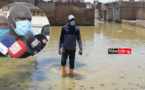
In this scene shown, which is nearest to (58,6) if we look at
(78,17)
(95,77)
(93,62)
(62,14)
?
(62,14)

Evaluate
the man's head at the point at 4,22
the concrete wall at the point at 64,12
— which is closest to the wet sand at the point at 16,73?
the man's head at the point at 4,22

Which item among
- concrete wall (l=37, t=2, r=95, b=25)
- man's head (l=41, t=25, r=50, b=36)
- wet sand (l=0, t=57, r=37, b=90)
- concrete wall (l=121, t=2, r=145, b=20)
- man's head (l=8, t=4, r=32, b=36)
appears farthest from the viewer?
concrete wall (l=121, t=2, r=145, b=20)

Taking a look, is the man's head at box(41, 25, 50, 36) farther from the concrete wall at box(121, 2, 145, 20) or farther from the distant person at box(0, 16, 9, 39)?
the concrete wall at box(121, 2, 145, 20)

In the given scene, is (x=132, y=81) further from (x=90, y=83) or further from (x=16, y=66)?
(x=16, y=66)

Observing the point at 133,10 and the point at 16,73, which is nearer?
the point at 16,73

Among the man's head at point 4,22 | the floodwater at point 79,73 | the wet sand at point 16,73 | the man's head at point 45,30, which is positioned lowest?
the floodwater at point 79,73

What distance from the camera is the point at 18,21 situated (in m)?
4.90

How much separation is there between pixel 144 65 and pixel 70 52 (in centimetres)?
258

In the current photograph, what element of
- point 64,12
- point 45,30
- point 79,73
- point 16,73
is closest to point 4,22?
point 45,30

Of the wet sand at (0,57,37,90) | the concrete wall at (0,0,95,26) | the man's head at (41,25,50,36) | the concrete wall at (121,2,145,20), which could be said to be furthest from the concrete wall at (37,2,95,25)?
the man's head at (41,25,50,36)

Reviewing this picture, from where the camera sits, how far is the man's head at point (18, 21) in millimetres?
4906

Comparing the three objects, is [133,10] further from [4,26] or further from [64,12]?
[4,26]

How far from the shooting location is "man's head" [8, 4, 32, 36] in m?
4.91

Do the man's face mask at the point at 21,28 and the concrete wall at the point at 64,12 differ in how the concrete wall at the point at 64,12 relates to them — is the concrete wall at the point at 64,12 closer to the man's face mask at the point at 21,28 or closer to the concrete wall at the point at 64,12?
the concrete wall at the point at 64,12
